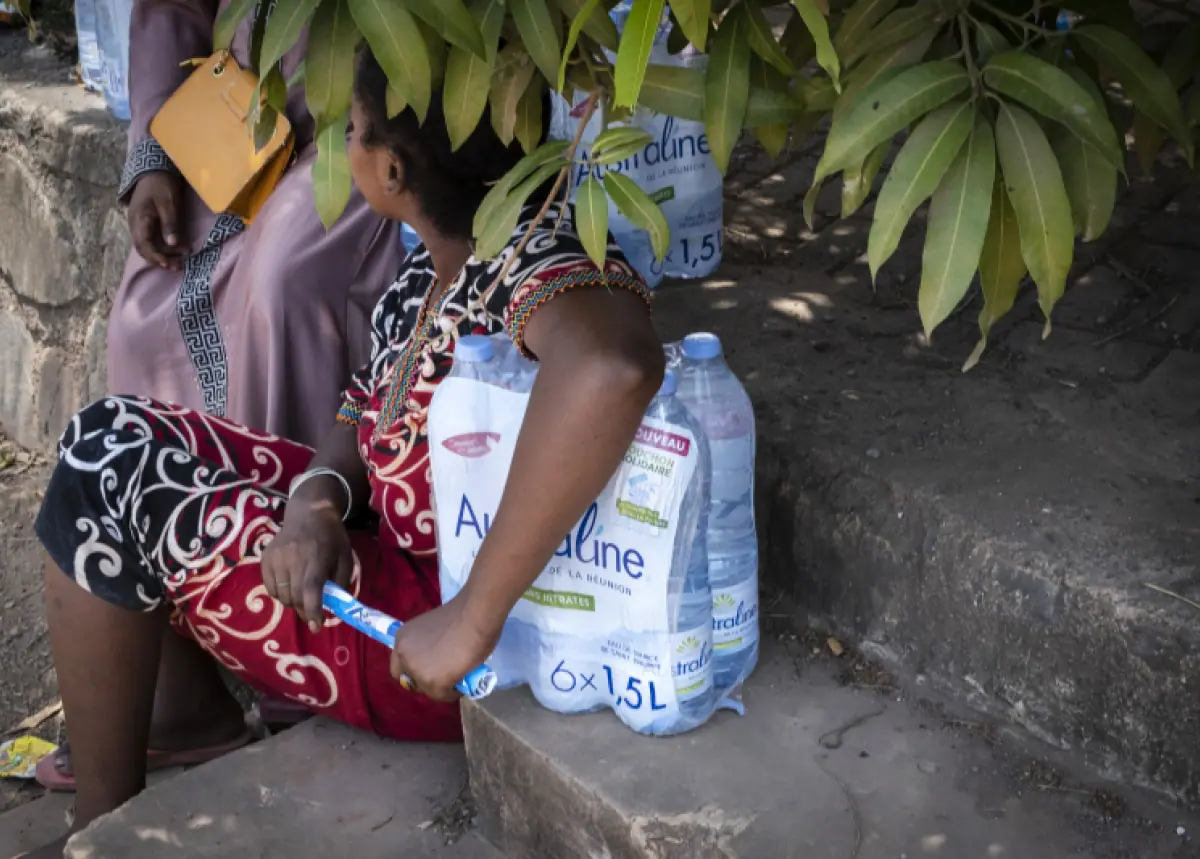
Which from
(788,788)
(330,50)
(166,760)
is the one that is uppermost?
(330,50)

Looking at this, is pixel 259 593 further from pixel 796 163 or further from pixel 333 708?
pixel 796 163

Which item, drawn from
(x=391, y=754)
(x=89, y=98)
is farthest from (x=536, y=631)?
(x=89, y=98)

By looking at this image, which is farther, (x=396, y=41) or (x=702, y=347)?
(x=702, y=347)

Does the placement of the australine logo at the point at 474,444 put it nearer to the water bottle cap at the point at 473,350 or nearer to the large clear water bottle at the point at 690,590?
the water bottle cap at the point at 473,350

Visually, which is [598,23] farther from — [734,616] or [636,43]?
[734,616]

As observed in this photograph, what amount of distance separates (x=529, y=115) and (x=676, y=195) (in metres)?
1.17

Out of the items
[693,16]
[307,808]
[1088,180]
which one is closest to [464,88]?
[693,16]

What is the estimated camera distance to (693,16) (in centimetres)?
118

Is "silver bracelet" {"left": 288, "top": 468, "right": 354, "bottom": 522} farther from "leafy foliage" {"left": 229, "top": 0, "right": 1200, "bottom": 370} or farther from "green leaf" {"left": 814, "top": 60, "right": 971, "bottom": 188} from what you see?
"green leaf" {"left": 814, "top": 60, "right": 971, "bottom": 188}

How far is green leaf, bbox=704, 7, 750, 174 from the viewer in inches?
55.8

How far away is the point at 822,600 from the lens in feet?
7.13

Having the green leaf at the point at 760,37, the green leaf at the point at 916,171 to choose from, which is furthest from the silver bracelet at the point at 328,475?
the green leaf at the point at 916,171

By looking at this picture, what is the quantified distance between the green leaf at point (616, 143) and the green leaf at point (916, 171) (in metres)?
0.28

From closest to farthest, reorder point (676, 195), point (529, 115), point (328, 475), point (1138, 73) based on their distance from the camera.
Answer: point (1138, 73)
point (529, 115)
point (328, 475)
point (676, 195)
